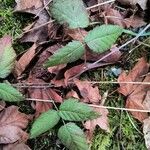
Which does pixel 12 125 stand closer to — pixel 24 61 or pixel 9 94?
pixel 9 94

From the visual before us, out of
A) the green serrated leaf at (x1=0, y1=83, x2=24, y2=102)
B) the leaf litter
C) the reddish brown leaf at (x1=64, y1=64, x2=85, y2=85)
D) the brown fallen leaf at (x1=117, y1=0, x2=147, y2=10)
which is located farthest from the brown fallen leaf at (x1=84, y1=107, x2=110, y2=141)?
the brown fallen leaf at (x1=117, y1=0, x2=147, y2=10)

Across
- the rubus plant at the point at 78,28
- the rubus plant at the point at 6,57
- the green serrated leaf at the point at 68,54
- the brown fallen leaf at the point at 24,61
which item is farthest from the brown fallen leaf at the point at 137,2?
the rubus plant at the point at 6,57

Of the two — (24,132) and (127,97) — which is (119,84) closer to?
(127,97)

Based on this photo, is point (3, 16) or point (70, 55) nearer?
point (70, 55)

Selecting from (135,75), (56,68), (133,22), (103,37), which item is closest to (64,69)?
(56,68)

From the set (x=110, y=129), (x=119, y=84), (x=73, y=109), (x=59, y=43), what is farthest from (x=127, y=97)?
(x=59, y=43)

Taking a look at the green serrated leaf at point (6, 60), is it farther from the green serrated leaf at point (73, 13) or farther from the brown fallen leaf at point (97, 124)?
the brown fallen leaf at point (97, 124)
